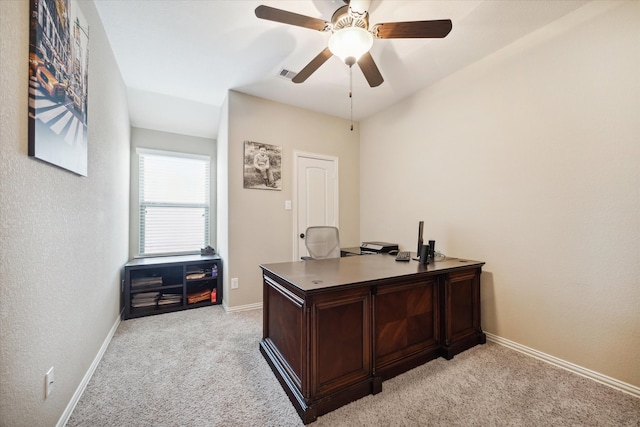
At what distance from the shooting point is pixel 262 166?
3.33m

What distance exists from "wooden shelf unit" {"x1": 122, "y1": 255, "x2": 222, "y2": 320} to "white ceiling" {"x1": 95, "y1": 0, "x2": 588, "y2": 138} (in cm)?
206

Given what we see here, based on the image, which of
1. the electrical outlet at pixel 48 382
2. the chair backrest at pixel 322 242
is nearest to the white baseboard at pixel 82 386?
the electrical outlet at pixel 48 382

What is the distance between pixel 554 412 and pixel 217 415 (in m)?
2.03

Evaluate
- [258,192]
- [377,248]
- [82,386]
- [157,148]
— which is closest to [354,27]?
[258,192]

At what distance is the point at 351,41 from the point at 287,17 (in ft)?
1.42

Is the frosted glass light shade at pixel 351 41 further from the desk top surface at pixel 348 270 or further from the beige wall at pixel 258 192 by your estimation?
the beige wall at pixel 258 192

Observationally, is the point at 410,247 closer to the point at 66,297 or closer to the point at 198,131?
the point at 66,297

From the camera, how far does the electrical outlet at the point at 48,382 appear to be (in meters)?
1.18

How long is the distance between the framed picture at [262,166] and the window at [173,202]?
1195mm

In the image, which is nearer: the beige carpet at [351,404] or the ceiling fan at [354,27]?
the beige carpet at [351,404]

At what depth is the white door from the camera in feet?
11.9

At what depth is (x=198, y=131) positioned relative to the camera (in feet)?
12.7

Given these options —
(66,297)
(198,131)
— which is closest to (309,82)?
(198,131)

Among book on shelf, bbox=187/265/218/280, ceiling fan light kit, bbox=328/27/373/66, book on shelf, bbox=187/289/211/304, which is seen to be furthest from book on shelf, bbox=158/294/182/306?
ceiling fan light kit, bbox=328/27/373/66
